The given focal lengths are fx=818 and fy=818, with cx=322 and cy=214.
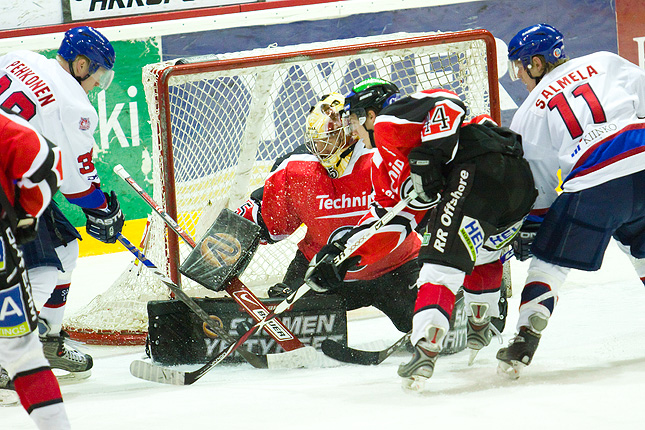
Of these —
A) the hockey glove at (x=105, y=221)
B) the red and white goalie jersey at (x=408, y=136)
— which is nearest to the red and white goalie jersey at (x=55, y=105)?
the hockey glove at (x=105, y=221)

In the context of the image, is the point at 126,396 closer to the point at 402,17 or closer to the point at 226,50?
the point at 226,50

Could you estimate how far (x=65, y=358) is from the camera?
9.41ft

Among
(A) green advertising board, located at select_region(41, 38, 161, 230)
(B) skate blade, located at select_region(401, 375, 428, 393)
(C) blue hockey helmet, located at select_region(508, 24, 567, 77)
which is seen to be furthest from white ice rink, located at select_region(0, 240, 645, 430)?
(A) green advertising board, located at select_region(41, 38, 161, 230)

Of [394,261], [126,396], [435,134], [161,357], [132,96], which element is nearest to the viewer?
[435,134]

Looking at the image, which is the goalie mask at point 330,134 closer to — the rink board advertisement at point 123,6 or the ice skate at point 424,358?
the ice skate at point 424,358

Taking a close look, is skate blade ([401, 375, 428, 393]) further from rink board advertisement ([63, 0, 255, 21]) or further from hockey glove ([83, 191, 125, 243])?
rink board advertisement ([63, 0, 255, 21])

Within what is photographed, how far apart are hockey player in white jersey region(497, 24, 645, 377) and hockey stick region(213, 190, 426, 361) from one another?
44cm

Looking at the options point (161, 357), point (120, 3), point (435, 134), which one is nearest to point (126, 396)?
point (161, 357)

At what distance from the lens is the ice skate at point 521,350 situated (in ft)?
7.97

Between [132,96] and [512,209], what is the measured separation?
328 cm

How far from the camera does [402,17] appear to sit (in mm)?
5375

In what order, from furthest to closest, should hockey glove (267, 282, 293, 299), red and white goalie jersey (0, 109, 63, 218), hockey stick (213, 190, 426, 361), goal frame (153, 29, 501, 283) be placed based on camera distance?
goal frame (153, 29, 501, 283), hockey glove (267, 282, 293, 299), hockey stick (213, 190, 426, 361), red and white goalie jersey (0, 109, 63, 218)

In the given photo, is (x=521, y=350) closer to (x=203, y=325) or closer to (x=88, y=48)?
(x=203, y=325)

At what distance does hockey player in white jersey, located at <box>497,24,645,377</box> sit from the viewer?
2.46 m
